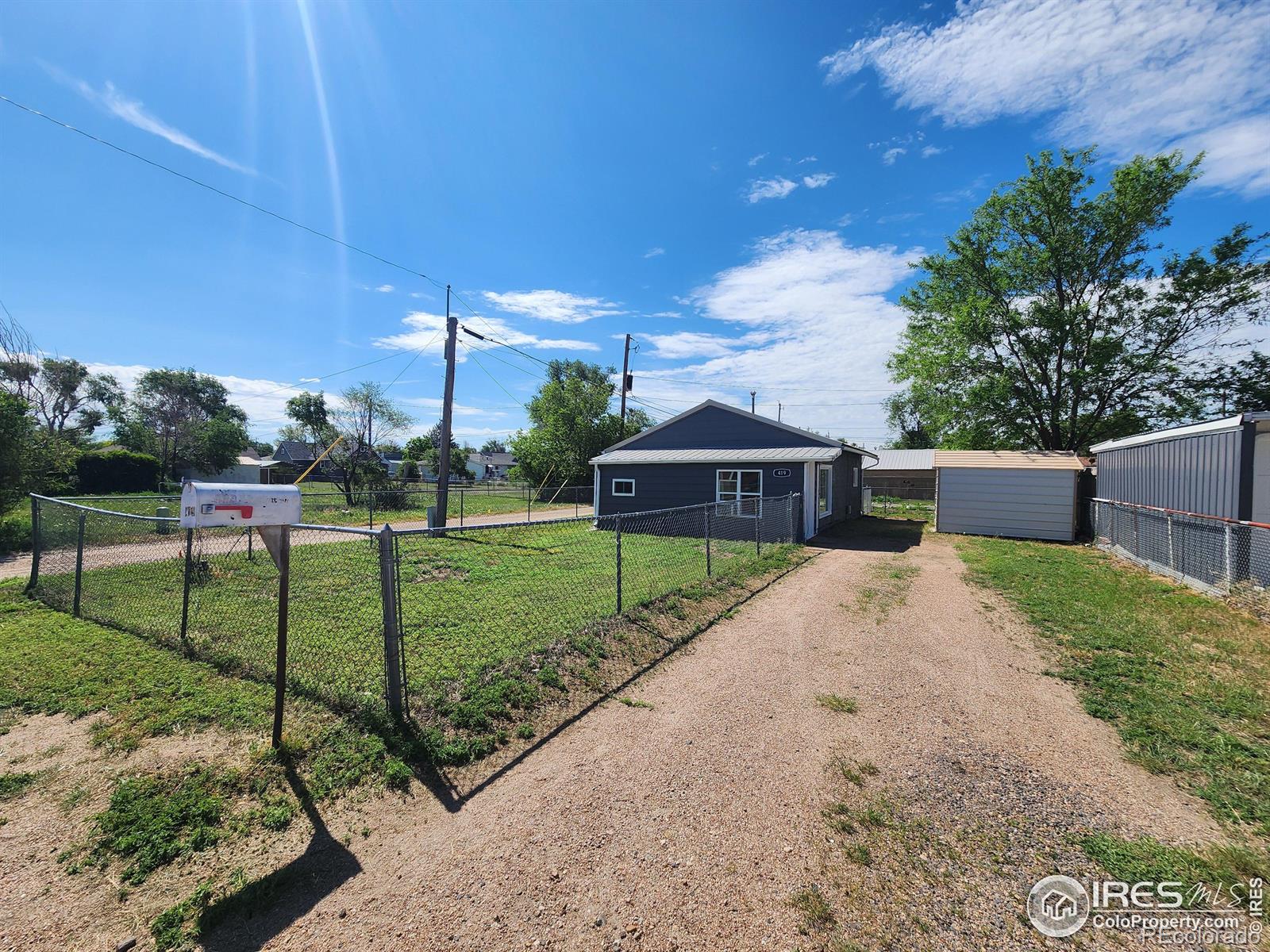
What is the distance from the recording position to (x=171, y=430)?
32.2m

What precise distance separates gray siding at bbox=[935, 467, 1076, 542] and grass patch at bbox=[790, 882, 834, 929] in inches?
636

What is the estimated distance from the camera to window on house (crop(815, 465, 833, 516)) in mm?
15403

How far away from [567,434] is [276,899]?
101 ft

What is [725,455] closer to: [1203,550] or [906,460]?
[1203,550]

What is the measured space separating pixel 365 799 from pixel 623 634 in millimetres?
3042

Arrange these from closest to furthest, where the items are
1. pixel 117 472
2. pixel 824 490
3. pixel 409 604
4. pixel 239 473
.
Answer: pixel 409 604 < pixel 824 490 < pixel 117 472 < pixel 239 473

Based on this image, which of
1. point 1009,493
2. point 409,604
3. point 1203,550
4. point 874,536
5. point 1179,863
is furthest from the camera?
point 874,536

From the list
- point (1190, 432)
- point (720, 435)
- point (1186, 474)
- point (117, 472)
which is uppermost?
point (720, 435)

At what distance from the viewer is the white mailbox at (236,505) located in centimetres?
271

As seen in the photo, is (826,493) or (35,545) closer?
(35,545)

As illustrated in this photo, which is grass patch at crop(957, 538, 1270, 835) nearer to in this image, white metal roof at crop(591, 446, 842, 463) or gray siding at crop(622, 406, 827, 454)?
white metal roof at crop(591, 446, 842, 463)

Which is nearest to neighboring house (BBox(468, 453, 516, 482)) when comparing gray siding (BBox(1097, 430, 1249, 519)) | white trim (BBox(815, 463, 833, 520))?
white trim (BBox(815, 463, 833, 520))

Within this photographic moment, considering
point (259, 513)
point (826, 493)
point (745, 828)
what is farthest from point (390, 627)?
point (826, 493)

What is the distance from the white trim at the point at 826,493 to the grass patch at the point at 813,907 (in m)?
13.3
